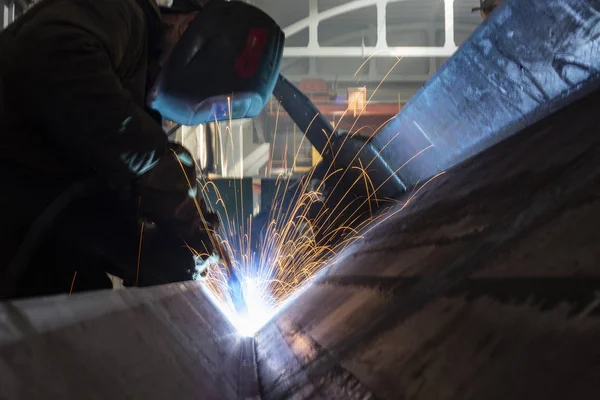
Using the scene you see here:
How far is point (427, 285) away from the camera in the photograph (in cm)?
87

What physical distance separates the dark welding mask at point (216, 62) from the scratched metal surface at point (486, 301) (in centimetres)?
85

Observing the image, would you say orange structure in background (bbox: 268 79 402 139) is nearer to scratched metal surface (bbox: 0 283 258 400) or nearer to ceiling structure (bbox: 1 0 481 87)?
ceiling structure (bbox: 1 0 481 87)

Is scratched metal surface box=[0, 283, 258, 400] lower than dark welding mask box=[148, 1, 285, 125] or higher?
lower

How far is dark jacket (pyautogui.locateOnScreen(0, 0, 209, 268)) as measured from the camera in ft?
4.66

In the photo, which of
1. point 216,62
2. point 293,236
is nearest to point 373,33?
point 293,236

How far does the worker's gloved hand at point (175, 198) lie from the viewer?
175 centimetres

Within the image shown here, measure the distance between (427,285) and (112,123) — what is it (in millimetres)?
1103

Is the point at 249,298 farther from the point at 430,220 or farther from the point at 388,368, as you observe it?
the point at 388,368

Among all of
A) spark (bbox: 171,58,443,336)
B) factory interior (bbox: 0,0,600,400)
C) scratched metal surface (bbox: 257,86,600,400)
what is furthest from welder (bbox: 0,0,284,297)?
scratched metal surface (bbox: 257,86,600,400)

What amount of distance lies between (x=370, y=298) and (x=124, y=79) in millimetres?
1185

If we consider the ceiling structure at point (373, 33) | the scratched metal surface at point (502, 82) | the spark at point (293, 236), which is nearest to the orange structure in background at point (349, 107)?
the ceiling structure at point (373, 33)

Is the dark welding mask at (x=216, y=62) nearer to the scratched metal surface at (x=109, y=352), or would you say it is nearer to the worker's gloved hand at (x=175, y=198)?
the worker's gloved hand at (x=175, y=198)

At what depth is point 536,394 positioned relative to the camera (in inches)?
18.2

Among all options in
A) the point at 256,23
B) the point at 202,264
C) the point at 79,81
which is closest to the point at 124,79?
the point at 79,81
